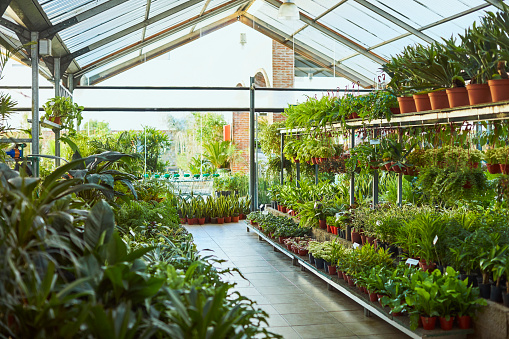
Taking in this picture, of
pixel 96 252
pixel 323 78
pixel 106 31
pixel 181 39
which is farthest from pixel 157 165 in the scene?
pixel 96 252

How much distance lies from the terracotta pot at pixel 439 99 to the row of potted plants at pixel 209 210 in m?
6.87

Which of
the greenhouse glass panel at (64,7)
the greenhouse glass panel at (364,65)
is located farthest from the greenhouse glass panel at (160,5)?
the greenhouse glass panel at (364,65)

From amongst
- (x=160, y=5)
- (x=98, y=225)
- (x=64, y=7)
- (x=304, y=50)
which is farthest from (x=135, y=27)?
(x=98, y=225)

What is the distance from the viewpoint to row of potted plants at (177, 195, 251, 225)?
10766mm

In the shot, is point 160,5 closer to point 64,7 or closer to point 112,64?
point 64,7

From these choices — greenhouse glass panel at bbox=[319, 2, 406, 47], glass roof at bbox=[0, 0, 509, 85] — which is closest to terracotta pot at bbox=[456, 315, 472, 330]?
glass roof at bbox=[0, 0, 509, 85]

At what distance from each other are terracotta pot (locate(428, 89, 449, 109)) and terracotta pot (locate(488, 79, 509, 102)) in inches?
27.4

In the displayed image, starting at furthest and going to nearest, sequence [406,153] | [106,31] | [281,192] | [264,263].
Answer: [281,192]
[106,31]
[264,263]
[406,153]

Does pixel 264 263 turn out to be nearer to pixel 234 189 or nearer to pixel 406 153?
pixel 406 153

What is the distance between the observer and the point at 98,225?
8.02ft

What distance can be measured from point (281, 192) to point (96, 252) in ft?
22.8

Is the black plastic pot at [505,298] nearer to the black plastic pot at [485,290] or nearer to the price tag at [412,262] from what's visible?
the black plastic pot at [485,290]

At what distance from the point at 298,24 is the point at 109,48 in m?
4.10

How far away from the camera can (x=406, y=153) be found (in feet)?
17.7
